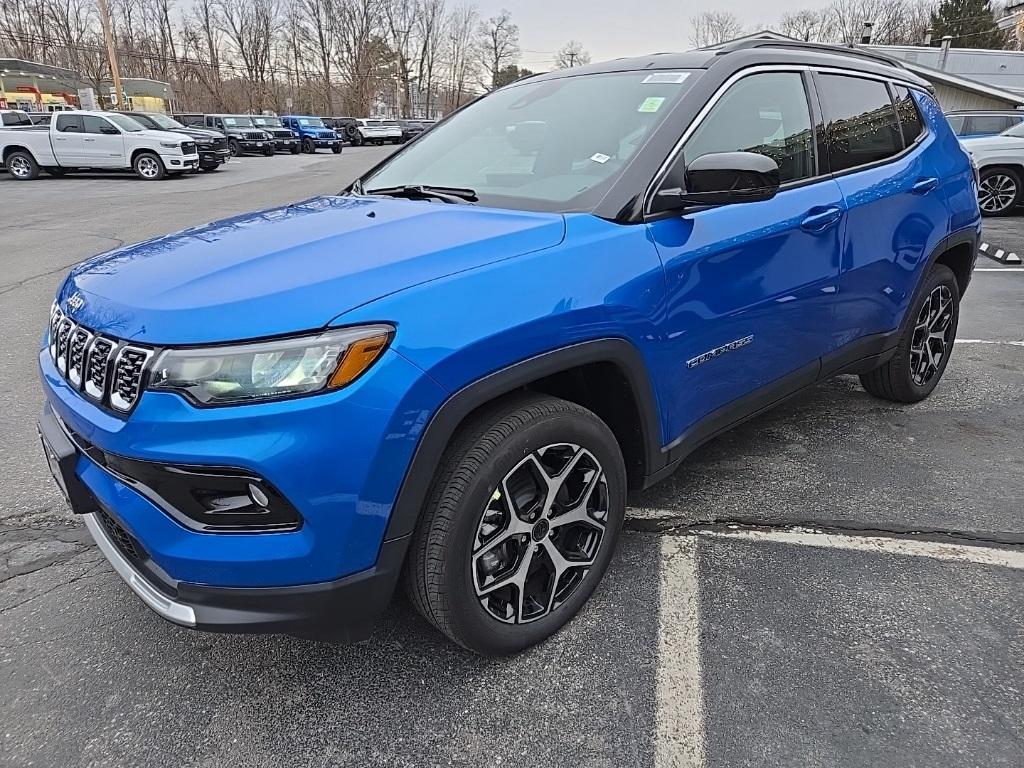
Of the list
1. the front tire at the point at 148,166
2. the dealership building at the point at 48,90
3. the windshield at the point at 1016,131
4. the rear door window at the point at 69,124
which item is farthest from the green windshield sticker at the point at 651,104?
the dealership building at the point at 48,90

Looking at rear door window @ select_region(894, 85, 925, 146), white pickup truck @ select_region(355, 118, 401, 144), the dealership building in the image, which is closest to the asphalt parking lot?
rear door window @ select_region(894, 85, 925, 146)

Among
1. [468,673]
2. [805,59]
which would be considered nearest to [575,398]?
[468,673]

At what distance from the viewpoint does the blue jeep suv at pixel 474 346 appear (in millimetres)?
1601

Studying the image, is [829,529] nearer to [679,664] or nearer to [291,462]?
[679,664]

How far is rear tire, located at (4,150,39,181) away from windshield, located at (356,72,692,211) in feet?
66.8

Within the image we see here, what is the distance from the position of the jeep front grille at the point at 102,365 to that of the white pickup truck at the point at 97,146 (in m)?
18.6

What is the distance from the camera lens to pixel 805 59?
9.98 feet

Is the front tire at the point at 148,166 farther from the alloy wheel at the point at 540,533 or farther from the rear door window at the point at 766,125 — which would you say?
the alloy wheel at the point at 540,533

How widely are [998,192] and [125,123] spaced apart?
1975cm

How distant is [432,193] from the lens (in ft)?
8.58

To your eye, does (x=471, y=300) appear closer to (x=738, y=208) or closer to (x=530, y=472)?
(x=530, y=472)

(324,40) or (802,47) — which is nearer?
(802,47)

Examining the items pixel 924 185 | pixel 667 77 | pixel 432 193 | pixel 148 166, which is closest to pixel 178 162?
pixel 148 166

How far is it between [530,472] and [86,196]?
16.1 metres
